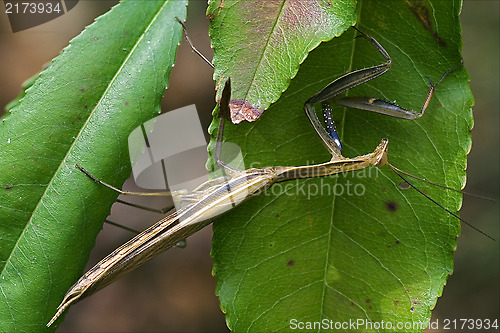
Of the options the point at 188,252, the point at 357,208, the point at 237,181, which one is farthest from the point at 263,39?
the point at 188,252

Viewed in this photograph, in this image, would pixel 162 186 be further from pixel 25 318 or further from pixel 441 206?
pixel 441 206

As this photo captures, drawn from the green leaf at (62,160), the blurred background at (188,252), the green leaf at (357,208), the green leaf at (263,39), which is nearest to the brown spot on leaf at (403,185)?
the green leaf at (357,208)

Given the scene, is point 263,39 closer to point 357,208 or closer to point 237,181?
point 237,181

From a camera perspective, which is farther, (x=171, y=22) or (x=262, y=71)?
(x=171, y=22)

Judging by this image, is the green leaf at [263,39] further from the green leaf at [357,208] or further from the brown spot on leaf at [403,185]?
the brown spot on leaf at [403,185]

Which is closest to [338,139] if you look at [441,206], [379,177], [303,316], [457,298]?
[379,177]
